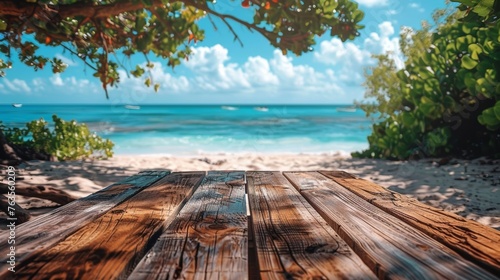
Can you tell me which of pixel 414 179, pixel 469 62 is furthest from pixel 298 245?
pixel 469 62

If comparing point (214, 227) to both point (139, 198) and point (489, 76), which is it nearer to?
point (139, 198)

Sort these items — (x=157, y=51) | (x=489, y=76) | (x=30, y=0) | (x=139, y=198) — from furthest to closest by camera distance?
(x=157, y=51) < (x=489, y=76) < (x=30, y=0) < (x=139, y=198)

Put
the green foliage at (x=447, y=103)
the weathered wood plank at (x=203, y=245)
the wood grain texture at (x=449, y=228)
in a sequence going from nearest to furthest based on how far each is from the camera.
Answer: the weathered wood plank at (x=203, y=245) → the wood grain texture at (x=449, y=228) → the green foliage at (x=447, y=103)

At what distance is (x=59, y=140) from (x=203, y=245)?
306 inches

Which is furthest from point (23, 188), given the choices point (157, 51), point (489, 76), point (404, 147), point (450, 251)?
point (404, 147)

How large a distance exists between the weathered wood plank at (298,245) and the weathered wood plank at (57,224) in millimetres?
569

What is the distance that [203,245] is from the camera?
3.40ft

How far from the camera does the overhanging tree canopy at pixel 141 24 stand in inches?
184

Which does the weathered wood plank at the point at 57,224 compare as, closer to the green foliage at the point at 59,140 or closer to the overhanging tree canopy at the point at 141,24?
the overhanging tree canopy at the point at 141,24

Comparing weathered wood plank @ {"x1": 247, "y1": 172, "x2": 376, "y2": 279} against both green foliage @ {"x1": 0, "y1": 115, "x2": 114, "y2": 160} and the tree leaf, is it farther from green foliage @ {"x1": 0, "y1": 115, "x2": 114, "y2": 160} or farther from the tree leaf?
green foliage @ {"x1": 0, "y1": 115, "x2": 114, "y2": 160}

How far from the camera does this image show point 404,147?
285 inches

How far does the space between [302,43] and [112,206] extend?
4.93 meters

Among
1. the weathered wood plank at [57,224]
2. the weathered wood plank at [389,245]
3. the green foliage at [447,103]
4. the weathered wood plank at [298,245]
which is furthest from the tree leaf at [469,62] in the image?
the weathered wood plank at [57,224]

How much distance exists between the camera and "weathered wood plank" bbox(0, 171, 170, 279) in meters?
1.03
